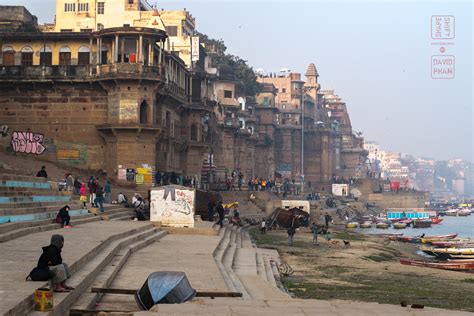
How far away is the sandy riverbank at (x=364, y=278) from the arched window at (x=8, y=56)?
15.9 metres

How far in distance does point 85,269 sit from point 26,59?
94.1ft

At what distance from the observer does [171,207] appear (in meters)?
25.7

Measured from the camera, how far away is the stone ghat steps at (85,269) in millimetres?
8594

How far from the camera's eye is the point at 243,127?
72.4 metres

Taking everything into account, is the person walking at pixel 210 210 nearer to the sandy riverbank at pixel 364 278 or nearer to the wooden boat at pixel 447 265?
the sandy riverbank at pixel 364 278

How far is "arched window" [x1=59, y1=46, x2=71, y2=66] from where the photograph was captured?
38.2 meters

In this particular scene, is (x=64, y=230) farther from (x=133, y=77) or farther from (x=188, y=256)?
(x=133, y=77)

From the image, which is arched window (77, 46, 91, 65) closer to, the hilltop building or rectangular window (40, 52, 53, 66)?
the hilltop building

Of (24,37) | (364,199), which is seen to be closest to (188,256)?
(24,37)

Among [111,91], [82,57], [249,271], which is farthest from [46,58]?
[249,271]

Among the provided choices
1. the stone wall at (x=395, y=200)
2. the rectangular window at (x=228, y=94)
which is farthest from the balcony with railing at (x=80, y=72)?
the stone wall at (x=395, y=200)

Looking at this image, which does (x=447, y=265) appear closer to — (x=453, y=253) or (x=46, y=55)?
(x=453, y=253)

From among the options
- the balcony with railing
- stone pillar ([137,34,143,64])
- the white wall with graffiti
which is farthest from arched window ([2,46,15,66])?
the white wall with graffiti

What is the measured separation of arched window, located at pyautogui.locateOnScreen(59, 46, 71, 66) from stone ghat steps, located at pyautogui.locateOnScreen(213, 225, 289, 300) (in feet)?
53.7
